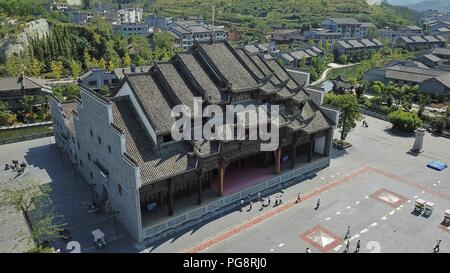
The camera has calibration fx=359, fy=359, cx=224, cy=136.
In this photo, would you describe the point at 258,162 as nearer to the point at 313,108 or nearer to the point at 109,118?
the point at 313,108

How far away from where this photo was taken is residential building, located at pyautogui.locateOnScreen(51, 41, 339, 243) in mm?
32094

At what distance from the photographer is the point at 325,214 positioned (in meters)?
36.4

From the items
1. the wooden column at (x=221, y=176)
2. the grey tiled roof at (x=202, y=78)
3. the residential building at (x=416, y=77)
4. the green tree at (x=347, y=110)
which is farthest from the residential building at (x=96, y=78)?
the residential building at (x=416, y=77)

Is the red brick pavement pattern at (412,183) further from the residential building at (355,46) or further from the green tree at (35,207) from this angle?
the residential building at (355,46)

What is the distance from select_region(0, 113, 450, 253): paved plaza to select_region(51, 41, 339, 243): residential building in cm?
174

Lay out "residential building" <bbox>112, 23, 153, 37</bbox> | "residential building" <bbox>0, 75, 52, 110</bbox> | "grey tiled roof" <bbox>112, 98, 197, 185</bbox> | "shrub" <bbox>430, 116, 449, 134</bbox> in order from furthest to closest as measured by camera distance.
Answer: "residential building" <bbox>112, 23, 153, 37</bbox>, "residential building" <bbox>0, 75, 52, 110</bbox>, "shrub" <bbox>430, 116, 449, 134</bbox>, "grey tiled roof" <bbox>112, 98, 197, 185</bbox>

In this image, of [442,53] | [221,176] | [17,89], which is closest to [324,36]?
[442,53]

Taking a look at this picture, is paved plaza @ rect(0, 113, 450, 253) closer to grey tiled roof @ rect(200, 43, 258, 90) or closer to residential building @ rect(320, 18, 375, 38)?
grey tiled roof @ rect(200, 43, 258, 90)

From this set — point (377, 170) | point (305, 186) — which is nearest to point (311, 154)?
point (305, 186)

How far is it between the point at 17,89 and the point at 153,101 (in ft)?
132

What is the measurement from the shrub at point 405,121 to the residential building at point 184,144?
20.8 metres

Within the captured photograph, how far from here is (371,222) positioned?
35.2 meters

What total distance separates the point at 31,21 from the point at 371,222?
101 meters

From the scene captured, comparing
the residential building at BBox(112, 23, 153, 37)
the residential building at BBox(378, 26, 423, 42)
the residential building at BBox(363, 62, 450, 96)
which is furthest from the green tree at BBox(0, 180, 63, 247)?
the residential building at BBox(378, 26, 423, 42)
